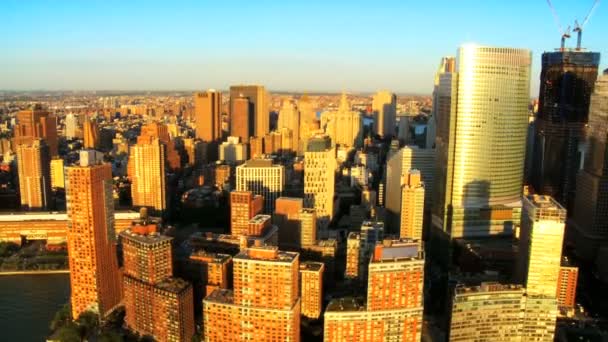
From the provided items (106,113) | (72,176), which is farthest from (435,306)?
(106,113)

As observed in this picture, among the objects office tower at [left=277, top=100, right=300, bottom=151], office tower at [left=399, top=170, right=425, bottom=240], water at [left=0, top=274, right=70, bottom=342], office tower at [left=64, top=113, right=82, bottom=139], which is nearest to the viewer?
water at [left=0, top=274, right=70, bottom=342]

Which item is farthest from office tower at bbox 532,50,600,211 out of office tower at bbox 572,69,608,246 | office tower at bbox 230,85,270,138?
office tower at bbox 230,85,270,138

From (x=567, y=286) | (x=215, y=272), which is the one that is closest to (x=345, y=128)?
(x=567, y=286)

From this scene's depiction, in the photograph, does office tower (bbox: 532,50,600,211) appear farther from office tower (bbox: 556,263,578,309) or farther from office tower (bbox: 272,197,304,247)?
office tower (bbox: 272,197,304,247)

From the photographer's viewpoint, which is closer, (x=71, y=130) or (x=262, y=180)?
(x=262, y=180)

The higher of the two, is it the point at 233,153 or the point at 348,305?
the point at 233,153

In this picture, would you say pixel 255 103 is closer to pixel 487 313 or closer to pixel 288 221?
pixel 288 221

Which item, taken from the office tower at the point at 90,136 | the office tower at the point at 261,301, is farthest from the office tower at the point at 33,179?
the office tower at the point at 261,301
